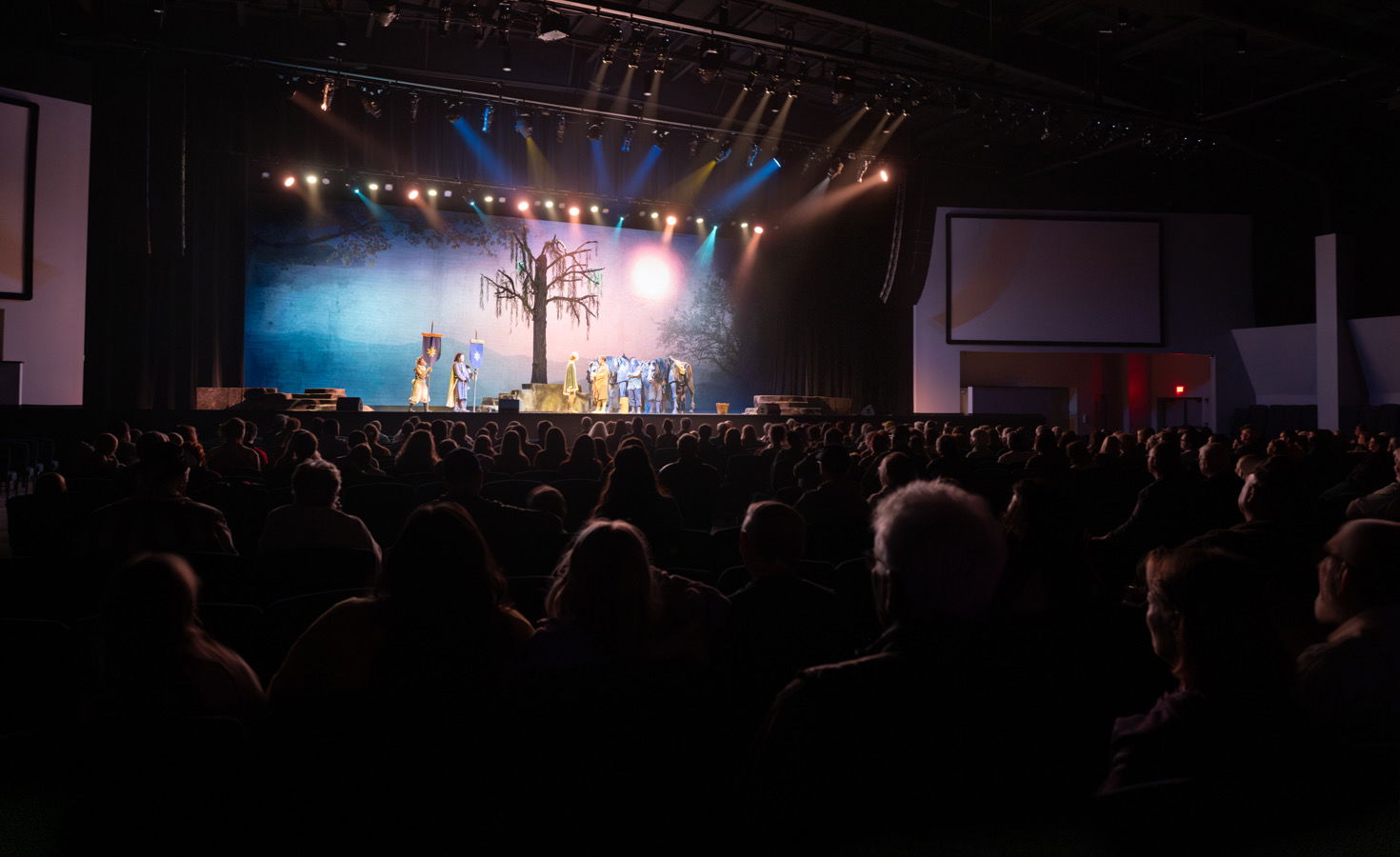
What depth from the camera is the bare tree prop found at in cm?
1986

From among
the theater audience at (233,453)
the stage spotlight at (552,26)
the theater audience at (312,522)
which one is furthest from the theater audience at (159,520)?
the stage spotlight at (552,26)

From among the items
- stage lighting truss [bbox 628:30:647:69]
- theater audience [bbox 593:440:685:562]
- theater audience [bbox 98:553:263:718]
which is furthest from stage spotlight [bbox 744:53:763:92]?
theater audience [bbox 98:553:263:718]

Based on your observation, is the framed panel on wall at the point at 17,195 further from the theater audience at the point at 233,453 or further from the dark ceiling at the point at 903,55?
the theater audience at the point at 233,453

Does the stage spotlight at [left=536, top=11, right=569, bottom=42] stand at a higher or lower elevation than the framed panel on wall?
higher

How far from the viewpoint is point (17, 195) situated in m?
13.5

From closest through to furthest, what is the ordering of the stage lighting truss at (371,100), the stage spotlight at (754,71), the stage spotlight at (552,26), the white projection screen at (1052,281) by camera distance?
the stage spotlight at (552,26) → the stage spotlight at (754,71) → the stage lighting truss at (371,100) → the white projection screen at (1052,281)

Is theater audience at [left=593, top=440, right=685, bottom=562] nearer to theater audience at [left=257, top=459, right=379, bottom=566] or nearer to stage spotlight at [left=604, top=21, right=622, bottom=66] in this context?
theater audience at [left=257, top=459, right=379, bottom=566]

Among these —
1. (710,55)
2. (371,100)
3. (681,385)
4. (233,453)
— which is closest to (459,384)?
(681,385)

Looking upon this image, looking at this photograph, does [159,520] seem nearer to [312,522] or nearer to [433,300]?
[312,522]

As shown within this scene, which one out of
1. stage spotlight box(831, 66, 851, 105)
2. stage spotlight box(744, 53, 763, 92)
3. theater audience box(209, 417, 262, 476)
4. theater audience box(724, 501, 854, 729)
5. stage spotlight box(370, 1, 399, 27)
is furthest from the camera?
stage spotlight box(831, 66, 851, 105)

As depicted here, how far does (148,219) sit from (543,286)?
787cm

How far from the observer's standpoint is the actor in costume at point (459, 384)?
18547 mm

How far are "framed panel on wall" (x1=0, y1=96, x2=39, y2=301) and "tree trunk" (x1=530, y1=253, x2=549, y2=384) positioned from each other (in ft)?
28.3

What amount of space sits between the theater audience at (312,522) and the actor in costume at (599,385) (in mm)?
15371
